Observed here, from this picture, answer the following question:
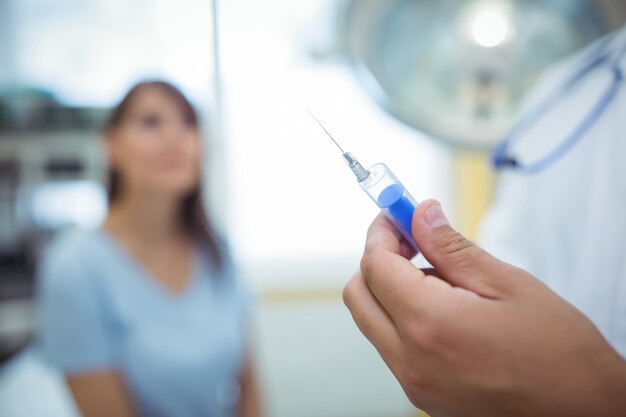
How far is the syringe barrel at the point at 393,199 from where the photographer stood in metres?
0.32

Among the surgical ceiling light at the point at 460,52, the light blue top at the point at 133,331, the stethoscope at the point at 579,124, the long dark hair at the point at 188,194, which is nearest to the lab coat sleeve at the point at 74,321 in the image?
the light blue top at the point at 133,331

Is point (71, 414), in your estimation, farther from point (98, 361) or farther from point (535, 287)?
point (535, 287)

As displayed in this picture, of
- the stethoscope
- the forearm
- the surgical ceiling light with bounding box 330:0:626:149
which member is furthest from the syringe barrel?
the forearm

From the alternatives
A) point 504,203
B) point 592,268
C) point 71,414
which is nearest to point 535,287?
point 592,268

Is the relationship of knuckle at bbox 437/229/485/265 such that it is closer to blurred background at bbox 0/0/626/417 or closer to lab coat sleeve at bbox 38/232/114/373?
blurred background at bbox 0/0/626/417

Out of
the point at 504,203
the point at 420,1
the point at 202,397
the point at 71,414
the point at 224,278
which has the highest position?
the point at 420,1

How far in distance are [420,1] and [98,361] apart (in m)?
0.75

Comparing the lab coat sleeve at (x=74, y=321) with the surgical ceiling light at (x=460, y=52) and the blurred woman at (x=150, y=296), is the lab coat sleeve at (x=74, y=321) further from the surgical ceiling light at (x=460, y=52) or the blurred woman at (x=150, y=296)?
the surgical ceiling light at (x=460, y=52)

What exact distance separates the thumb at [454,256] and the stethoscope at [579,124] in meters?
0.20

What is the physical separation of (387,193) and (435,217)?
0.04 meters

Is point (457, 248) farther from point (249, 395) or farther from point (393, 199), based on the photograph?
point (249, 395)

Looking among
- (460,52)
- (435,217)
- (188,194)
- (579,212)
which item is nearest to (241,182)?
(188,194)

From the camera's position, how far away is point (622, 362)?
264 mm

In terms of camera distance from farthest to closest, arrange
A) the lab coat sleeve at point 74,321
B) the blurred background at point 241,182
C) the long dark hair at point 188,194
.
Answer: the blurred background at point 241,182 < the long dark hair at point 188,194 < the lab coat sleeve at point 74,321
